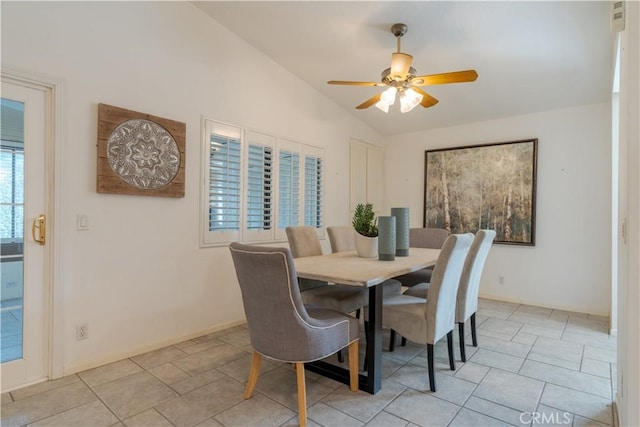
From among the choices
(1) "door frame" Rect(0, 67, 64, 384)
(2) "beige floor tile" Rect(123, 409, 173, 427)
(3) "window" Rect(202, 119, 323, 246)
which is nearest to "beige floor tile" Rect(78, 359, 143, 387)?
(1) "door frame" Rect(0, 67, 64, 384)

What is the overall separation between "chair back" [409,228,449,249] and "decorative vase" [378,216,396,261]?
141 centimetres

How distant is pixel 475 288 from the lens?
2.74m

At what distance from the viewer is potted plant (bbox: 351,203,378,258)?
9.01 feet

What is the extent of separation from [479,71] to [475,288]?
225cm

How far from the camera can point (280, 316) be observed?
1.75 metres

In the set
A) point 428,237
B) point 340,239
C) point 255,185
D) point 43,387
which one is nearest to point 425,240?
point 428,237

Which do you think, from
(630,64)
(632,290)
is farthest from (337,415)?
(630,64)

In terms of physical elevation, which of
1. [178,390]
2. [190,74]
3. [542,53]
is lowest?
[178,390]

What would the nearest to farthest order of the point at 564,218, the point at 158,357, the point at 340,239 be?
the point at 158,357 → the point at 340,239 → the point at 564,218

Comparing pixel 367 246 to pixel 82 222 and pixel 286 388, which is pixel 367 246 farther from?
pixel 82 222

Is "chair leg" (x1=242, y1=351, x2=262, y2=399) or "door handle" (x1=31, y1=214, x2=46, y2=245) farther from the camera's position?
"door handle" (x1=31, y1=214, x2=46, y2=245)

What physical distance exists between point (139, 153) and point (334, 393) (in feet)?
7.54

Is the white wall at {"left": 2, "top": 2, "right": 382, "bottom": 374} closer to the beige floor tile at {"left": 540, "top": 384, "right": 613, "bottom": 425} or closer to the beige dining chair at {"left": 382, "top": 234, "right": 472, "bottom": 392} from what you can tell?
the beige dining chair at {"left": 382, "top": 234, "right": 472, "bottom": 392}

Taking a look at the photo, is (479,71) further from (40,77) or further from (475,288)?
Result: (40,77)
